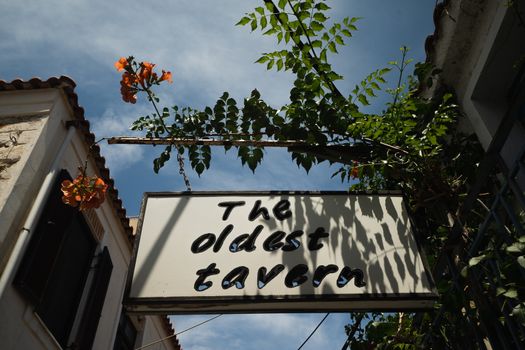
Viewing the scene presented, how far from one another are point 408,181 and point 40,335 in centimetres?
451

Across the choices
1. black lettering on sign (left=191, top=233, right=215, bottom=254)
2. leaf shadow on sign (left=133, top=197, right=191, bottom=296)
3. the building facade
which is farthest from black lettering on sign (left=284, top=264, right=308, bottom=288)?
the building facade

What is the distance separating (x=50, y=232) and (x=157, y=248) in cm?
325

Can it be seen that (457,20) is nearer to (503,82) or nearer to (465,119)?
(503,82)

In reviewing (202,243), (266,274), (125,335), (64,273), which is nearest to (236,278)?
(266,274)

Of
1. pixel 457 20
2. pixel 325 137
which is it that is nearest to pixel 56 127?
pixel 325 137

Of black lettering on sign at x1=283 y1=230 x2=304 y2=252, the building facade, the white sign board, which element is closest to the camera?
the white sign board

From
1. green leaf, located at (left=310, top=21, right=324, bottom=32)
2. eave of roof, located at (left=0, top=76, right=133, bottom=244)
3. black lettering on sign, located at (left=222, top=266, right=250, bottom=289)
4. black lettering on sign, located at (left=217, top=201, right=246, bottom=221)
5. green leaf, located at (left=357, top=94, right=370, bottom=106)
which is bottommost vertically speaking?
black lettering on sign, located at (left=222, top=266, right=250, bottom=289)

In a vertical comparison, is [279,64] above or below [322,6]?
below

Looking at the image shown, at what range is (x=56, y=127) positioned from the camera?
5438 mm

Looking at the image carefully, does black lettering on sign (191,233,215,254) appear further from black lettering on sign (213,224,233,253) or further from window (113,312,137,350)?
window (113,312,137,350)

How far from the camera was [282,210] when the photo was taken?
2.51 m

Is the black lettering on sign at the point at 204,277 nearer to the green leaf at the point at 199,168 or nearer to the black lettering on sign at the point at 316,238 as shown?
the black lettering on sign at the point at 316,238

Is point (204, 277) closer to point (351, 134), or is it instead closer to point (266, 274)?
point (266, 274)

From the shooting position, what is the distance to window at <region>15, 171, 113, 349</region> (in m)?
4.66
